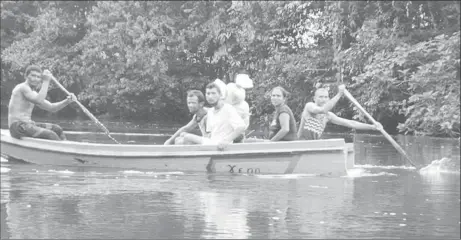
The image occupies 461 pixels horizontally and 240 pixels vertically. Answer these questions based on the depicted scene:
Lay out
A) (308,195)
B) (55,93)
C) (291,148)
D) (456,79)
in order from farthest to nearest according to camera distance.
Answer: (55,93) < (456,79) < (291,148) < (308,195)

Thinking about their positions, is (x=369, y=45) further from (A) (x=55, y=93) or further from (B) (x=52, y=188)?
(A) (x=55, y=93)

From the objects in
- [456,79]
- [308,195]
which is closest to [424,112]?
[456,79]

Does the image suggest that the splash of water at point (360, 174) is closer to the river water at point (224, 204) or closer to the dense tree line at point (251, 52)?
the river water at point (224, 204)

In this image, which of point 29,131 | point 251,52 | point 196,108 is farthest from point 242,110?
point 251,52

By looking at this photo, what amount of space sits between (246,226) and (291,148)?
449 centimetres

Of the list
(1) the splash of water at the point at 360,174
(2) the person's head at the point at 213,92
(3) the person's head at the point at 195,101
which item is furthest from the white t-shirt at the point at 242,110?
(1) the splash of water at the point at 360,174

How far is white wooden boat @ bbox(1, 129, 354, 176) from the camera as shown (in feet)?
38.4

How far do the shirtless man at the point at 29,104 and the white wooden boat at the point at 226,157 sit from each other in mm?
371

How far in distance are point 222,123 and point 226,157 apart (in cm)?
47

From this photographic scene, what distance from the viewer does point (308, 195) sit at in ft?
31.7

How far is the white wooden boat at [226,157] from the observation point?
11.7m

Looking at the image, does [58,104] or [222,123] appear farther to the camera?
[58,104]

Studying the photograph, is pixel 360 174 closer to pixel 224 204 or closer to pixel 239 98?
pixel 239 98

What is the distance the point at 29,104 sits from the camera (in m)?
13.1
